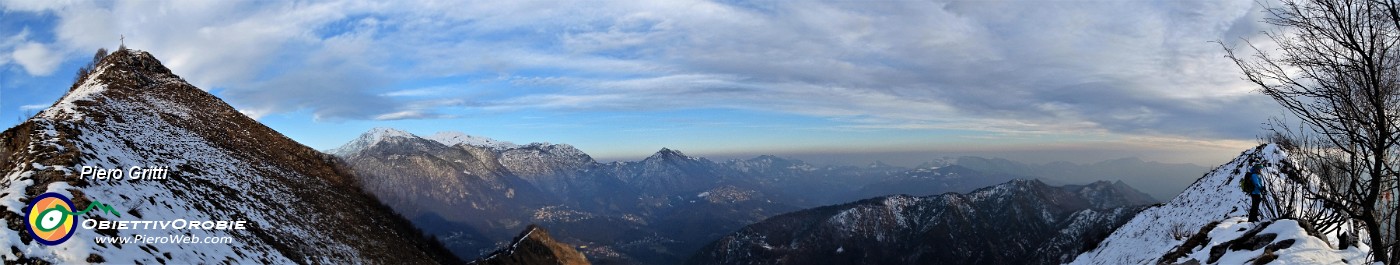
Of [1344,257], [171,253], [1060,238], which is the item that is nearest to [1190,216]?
A: [1344,257]

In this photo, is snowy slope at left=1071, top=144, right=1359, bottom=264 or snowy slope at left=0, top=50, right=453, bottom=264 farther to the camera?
snowy slope at left=1071, top=144, right=1359, bottom=264

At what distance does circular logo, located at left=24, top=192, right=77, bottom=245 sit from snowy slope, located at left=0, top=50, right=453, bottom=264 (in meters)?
0.28

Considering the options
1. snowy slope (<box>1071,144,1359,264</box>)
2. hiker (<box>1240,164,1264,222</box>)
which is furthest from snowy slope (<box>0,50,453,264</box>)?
hiker (<box>1240,164,1264,222</box>)

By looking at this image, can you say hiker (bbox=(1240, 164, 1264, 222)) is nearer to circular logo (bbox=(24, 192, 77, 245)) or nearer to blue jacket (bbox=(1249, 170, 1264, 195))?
blue jacket (bbox=(1249, 170, 1264, 195))

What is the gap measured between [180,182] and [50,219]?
16.2 meters

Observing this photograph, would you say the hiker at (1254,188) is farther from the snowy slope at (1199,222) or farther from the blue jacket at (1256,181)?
the snowy slope at (1199,222)

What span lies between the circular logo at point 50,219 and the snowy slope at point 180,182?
28cm

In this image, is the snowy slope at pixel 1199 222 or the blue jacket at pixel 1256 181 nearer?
the snowy slope at pixel 1199 222

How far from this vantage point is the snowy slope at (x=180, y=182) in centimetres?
1841

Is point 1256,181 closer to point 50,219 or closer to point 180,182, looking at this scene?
point 50,219

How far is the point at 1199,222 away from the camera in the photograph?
131 feet

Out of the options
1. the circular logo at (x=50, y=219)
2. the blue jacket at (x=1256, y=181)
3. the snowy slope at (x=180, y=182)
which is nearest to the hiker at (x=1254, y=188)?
the blue jacket at (x=1256, y=181)

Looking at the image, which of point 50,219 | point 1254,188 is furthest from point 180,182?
point 1254,188

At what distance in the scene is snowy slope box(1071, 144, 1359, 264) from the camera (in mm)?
19653
